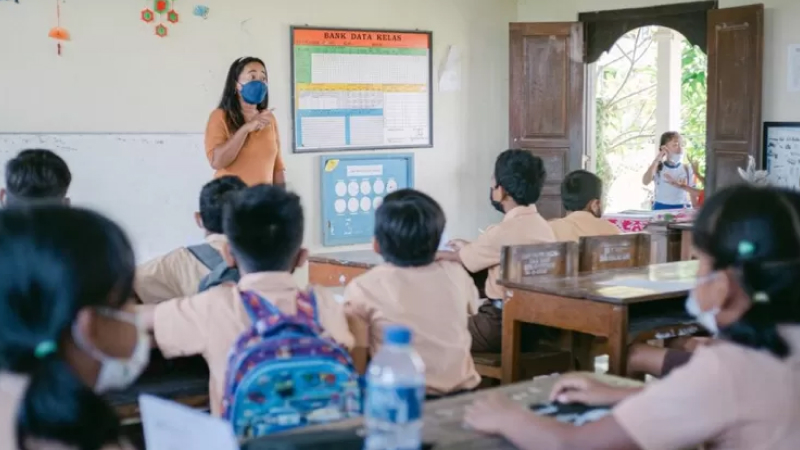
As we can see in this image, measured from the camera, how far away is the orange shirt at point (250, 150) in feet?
14.3

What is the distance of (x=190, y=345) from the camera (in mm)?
2287

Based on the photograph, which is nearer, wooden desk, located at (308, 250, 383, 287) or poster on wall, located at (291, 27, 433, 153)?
wooden desk, located at (308, 250, 383, 287)

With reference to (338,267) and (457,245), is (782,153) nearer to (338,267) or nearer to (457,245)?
(457,245)

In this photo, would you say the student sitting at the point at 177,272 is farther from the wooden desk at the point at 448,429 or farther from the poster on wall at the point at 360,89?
the poster on wall at the point at 360,89

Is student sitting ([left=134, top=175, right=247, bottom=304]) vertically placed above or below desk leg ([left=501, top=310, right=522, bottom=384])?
above

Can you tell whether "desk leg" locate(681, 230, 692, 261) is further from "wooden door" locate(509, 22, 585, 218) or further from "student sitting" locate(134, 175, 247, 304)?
"student sitting" locate(134, 175, 247, 304)

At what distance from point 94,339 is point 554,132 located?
6.26m

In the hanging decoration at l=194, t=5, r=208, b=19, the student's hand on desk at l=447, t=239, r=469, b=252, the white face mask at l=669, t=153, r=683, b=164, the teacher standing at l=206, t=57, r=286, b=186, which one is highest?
the hanging decoration at l=194, t=5, r=208, b=19

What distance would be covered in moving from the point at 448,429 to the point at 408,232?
0.91 meters

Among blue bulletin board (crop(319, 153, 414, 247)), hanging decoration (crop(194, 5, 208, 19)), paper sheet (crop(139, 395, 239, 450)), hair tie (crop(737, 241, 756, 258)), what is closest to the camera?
paper sheet (crop(139, 395, 239, 450))

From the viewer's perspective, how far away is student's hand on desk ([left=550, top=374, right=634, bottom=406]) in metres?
1.93

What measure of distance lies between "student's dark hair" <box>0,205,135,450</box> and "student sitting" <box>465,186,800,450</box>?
0.82 metres

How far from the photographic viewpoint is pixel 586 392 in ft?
6.39

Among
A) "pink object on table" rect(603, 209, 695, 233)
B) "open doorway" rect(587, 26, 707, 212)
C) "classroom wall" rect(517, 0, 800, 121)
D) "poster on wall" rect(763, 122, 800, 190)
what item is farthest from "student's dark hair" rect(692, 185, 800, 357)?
"open doorway" rect(587, 26, 707, 212)
